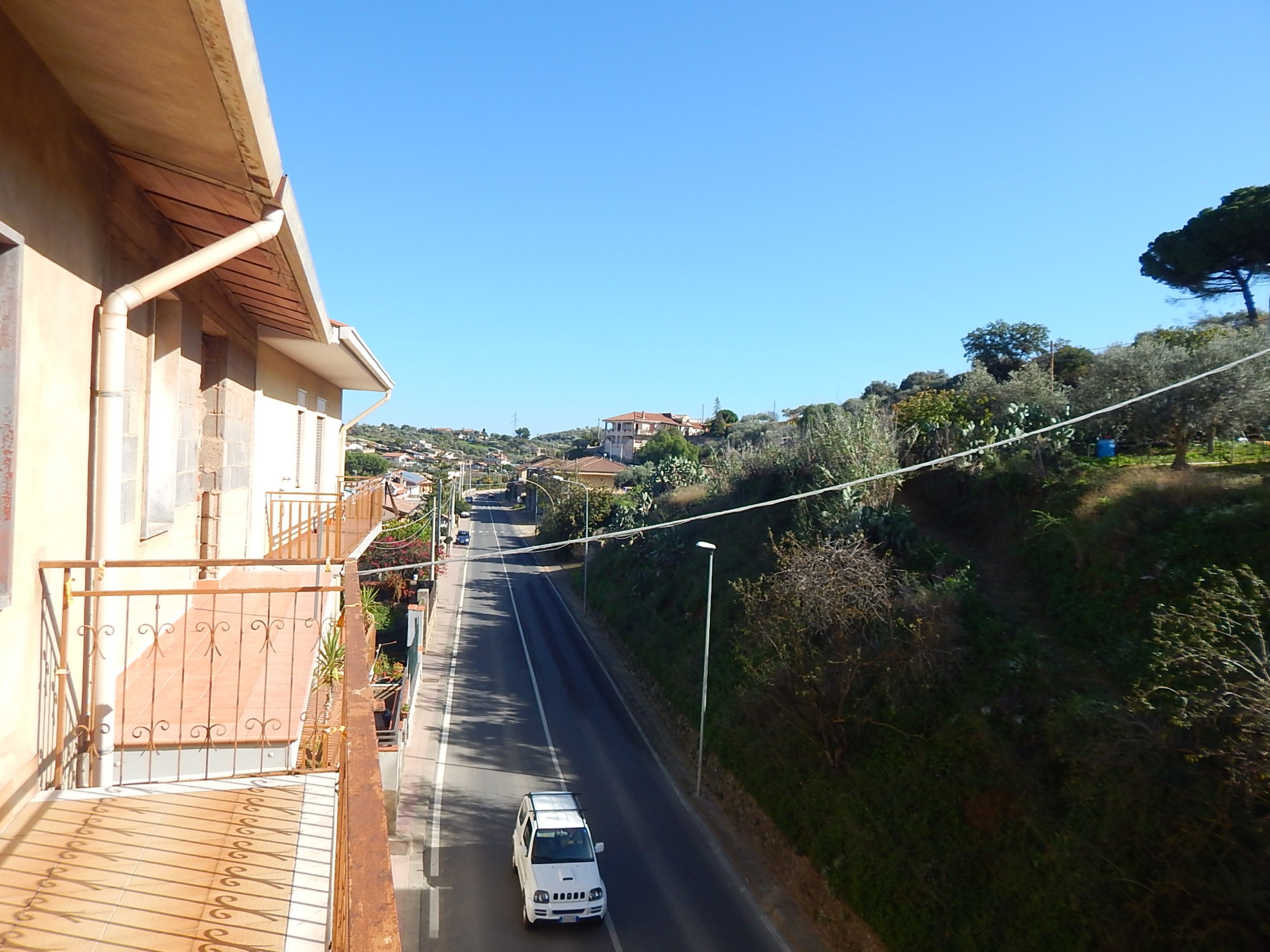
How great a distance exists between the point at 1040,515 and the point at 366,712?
656 inches

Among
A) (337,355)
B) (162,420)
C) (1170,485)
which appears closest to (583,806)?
(337,355)

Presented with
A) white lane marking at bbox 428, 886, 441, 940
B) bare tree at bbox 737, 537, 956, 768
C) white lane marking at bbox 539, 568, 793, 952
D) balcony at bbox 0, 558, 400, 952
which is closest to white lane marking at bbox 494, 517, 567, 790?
white lane marking at bbox 539, 568, 793, 952

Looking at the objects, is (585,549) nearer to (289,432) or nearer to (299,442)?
(299,442)

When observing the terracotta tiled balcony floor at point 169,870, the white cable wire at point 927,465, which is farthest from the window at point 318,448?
the terracotta tiled balcony floor at point 169,870

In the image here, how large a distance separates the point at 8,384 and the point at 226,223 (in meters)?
2.12

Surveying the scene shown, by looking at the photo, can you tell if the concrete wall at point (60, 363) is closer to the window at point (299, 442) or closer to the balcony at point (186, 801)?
the balcony at point (186, 801)

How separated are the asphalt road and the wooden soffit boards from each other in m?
8.95

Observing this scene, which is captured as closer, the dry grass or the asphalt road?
the asphalt road

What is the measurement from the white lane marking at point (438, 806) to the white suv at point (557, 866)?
4.26 feet

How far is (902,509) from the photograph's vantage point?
17.8 m

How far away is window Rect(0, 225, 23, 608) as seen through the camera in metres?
2.75

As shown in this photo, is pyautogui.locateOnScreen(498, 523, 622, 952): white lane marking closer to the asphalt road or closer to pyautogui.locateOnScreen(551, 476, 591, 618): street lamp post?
the asphalt road

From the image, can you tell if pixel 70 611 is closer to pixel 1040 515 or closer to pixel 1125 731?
pixel 1125 731

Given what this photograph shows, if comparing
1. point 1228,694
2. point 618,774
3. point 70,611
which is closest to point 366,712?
point 70,611
